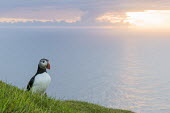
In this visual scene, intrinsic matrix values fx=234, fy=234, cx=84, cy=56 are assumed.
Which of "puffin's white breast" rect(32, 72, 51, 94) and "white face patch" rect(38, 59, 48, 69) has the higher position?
"white face patch" rect(38, 59, 48, 69)

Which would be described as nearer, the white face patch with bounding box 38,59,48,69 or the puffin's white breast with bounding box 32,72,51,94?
the puffin's white breast with bounding box 32,72,51,94

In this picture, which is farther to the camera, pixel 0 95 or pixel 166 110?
pixel 166 110

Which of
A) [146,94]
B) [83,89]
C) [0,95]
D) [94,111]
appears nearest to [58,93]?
[83,89]

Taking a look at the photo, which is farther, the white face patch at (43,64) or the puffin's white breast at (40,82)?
the white face patch at (43,64)

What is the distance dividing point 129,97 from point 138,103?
15.7m

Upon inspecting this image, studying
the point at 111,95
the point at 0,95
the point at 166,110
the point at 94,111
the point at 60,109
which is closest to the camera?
the point at 0,95

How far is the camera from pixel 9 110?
4.43 m

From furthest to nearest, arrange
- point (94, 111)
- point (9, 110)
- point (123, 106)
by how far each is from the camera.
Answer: point (123, 106), point (94, 111), point (9, 110)

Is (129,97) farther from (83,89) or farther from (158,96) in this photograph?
(83,89)

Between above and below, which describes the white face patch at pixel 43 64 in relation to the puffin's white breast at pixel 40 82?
above

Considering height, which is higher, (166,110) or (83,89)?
(83,89)

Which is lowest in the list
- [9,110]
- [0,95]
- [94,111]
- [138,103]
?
[9,110]

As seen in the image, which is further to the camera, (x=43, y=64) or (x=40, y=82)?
(x=43, y=64)

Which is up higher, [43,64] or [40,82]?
[43,64]
